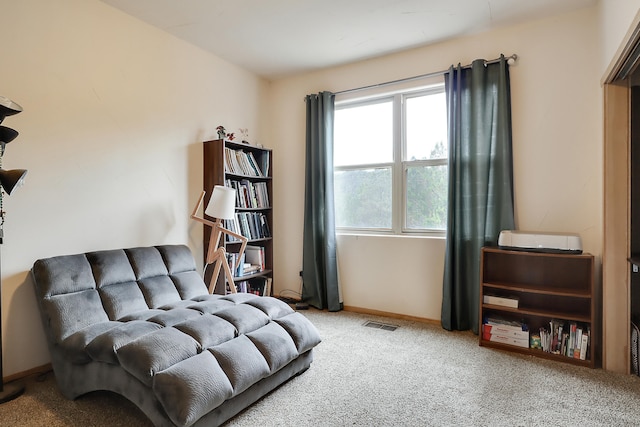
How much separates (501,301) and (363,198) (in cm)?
161

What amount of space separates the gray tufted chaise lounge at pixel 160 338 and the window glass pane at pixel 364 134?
6.40 feet

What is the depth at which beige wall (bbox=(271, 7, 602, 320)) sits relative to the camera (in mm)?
2719

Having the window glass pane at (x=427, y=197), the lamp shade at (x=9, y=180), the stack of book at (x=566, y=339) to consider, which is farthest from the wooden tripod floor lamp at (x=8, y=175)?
the stack of book at (x=566, y=339)

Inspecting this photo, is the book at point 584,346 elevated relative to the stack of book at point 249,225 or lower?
lower

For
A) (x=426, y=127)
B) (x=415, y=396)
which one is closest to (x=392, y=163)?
(x=426, y=127)

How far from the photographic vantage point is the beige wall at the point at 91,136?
223 cm

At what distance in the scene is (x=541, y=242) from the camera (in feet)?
8.45

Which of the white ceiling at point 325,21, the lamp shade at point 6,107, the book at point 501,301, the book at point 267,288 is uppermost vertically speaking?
the white ceiling at point 325,21

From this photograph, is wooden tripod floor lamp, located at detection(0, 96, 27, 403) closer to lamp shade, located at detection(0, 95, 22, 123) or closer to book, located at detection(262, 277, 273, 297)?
lamp shade, located at detection(0, 95, 22, 123)

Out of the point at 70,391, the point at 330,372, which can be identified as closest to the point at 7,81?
the point at 70,391

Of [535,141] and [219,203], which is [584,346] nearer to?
[535,141]

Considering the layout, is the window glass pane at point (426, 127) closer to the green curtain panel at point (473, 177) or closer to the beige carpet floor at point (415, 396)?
the green curtain panel at point (473, 177)

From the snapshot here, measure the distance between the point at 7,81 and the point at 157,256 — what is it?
4.62 feet

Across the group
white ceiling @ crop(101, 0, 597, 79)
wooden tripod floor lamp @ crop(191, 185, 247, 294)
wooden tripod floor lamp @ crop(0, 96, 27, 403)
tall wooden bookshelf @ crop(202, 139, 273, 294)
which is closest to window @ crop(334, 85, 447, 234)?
white ceiling @ crop(101, 0, 597, 79)
